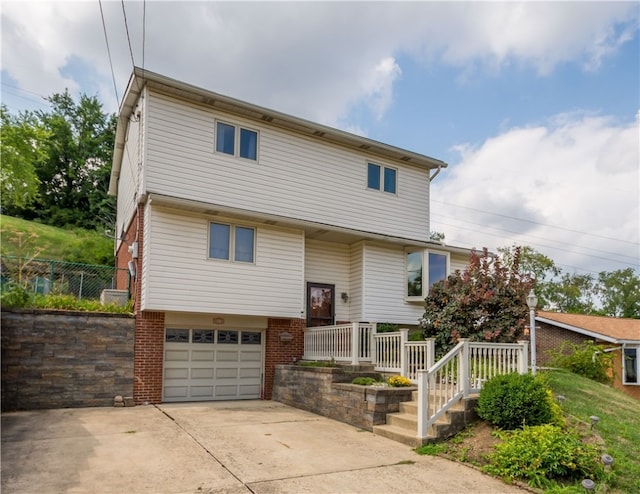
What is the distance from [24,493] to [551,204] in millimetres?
23238

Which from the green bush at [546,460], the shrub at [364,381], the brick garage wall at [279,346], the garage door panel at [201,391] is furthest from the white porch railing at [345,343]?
the green bush at [546,460]

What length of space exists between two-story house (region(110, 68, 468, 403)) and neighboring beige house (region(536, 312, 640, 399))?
8056mm

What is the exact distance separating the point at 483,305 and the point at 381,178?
5.98m

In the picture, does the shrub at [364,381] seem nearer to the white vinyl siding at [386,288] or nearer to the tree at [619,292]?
the white vinyl siding at [386,288]

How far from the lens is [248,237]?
12656mm

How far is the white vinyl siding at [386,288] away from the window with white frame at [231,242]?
3.67 meters

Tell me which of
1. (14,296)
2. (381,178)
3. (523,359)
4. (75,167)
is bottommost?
(523,359)

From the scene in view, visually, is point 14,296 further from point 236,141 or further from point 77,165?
point 77,165

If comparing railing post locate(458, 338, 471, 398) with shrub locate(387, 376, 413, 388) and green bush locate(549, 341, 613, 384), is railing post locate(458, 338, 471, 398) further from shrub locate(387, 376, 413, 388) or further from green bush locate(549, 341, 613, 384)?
green bush locate(549, 341, 613, 384)

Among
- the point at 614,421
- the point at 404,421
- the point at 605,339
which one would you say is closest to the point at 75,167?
the point at 404,421

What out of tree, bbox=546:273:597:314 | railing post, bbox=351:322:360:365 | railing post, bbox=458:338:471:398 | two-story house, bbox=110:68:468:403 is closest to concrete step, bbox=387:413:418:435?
railing post, bbox=458:338:471:398

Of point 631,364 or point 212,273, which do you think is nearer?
point 212,273

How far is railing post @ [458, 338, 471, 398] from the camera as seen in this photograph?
8.46m

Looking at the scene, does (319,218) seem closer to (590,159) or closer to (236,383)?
(236,383)
